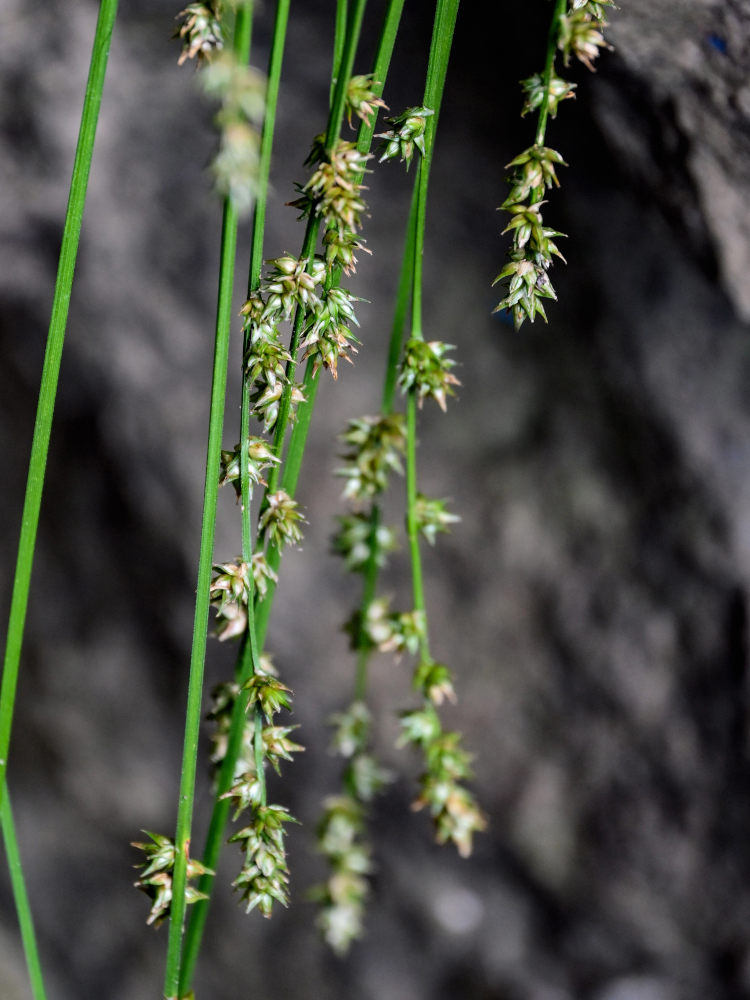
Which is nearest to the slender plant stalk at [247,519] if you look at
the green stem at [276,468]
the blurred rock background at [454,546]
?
the green stem at [276,468]

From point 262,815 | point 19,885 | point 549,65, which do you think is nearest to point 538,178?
point 549,65

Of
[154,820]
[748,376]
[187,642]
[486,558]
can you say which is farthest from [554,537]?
[154,820]

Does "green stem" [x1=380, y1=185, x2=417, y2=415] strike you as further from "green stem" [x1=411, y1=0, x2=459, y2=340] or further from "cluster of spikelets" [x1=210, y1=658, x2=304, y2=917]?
"cluster of spikelets" [x1=210, y1=658, x2=304, y2=917]

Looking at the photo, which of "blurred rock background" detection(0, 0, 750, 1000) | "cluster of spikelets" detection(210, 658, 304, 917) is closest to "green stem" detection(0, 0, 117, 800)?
"cluster of spikelets" detection(210, 658, 304, 917)

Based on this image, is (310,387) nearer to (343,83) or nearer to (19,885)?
(343,83)

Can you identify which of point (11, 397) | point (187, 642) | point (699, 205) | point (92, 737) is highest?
point (699, 205)

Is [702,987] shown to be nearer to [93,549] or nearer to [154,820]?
[154,820]
